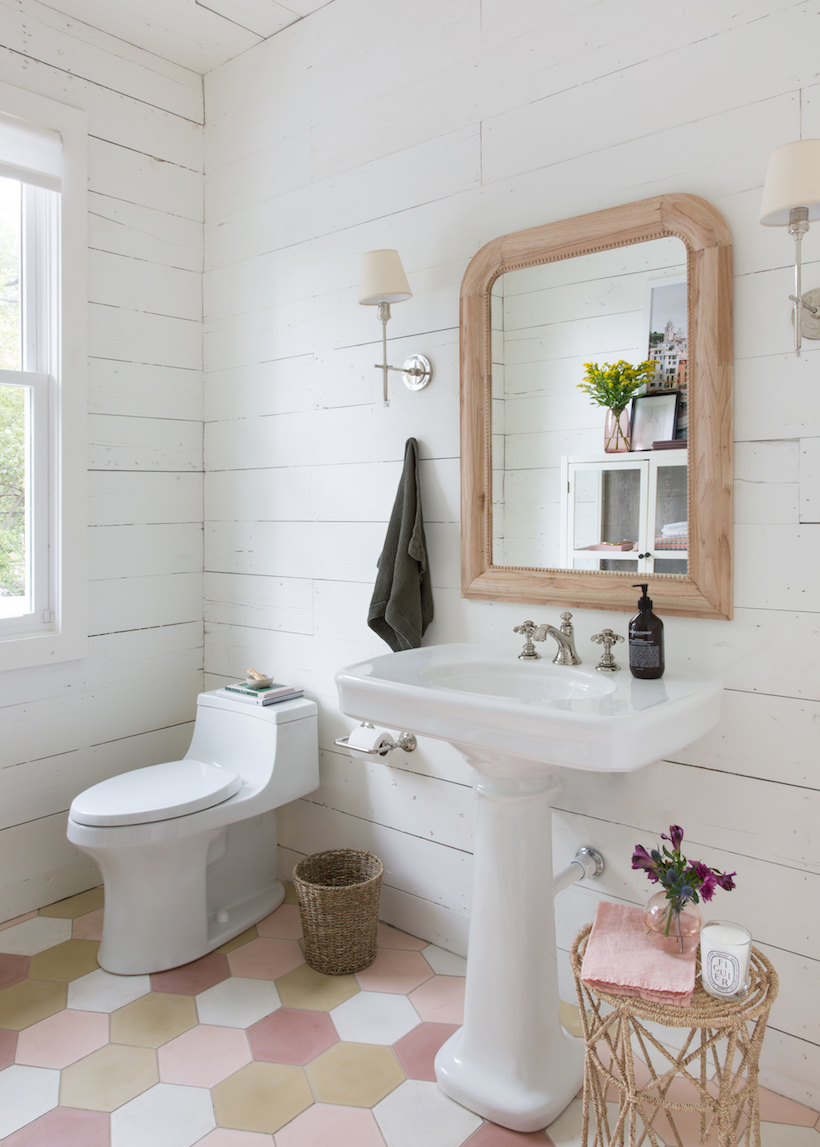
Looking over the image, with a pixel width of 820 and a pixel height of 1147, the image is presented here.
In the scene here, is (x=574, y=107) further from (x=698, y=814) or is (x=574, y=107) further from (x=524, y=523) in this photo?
(x=698, y=814)

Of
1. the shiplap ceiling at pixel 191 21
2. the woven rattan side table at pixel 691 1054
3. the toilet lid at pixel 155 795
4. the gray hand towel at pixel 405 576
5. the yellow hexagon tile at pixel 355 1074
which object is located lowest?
the yellow hexagon tile at pixel 355 1074

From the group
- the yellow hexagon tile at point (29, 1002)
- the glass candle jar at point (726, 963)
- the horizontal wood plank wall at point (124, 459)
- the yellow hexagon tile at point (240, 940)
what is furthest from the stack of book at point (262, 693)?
the glass candle jar at point (726, 963)

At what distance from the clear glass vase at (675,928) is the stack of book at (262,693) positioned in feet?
4.12

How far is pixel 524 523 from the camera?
1839mm

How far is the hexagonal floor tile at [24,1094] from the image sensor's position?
4.88 feet

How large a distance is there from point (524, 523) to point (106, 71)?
187cm

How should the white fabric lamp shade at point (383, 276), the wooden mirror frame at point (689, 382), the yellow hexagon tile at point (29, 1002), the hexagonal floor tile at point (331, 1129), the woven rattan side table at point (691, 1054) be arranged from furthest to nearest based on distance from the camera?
1. the white fabric lamp shade at point (383, 276)
2. the yellow hexagon tile at point (29, 1002)
3. the wooden mirror frame at point (689, 382)
4. the hexagonal floor tile at point (331, 1129)
5. the woven rattan side table at point (691, 1054)

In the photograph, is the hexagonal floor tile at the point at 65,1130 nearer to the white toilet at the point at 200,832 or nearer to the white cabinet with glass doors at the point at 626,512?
the white toilet at the point at 200,832

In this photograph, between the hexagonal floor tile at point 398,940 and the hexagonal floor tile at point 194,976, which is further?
the hexagonal floor tile at point 398,940

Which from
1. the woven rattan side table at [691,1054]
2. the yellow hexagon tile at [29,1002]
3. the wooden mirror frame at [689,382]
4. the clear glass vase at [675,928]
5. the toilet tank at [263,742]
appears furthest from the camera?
the toilet tank at [263,742]

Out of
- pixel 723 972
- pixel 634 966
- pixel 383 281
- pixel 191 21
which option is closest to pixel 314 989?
pixel 634 966

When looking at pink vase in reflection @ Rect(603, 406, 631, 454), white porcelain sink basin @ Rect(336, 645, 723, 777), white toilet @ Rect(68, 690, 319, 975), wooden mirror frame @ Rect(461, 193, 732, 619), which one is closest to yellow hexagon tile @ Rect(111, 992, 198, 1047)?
white toilet @ Rect(68, 690, 319, 975)

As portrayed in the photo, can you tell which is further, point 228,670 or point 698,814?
point 228,670

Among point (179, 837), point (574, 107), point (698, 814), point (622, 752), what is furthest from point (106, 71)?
point (698, 814)
